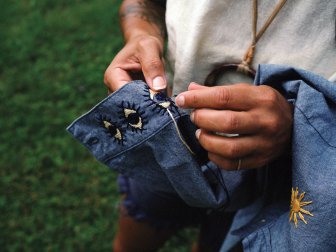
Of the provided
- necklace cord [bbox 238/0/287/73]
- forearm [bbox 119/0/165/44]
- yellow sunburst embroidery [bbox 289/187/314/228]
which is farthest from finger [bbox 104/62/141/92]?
yellow sunburst embroidery [bbox 289/187/314/228]

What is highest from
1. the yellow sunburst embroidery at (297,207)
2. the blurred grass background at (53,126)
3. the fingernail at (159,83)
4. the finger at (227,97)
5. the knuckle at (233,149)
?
the finger at (227,97)

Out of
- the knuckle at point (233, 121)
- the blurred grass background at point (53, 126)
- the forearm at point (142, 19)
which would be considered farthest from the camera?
the blurred grass background at point (53, 126)

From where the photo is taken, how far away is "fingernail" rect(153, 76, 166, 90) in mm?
928

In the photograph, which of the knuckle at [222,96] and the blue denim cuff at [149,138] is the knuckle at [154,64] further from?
the knuckle at [222,96]

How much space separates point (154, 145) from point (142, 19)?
521 millimetres

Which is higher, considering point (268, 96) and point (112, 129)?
point (268, 96)

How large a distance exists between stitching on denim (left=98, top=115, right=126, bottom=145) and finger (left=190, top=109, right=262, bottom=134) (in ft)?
0.82

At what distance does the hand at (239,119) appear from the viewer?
2.47 ft

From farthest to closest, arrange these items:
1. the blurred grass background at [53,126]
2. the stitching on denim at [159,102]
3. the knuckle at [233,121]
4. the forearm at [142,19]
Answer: the blurred grass background at [53,126] → the forearm at [142,19] → the stitching on denim at [159,102] → the knuckle at [233,121]

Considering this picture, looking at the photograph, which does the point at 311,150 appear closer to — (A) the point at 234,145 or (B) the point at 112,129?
(A) the point at 234,145

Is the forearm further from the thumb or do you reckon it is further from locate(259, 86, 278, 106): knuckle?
locate(259, 86, 278, 106): knuckle

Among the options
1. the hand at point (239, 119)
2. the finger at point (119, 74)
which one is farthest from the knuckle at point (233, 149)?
the finger at point (119, 74)

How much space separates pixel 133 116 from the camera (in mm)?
903

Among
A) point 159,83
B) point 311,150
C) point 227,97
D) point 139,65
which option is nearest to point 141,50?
point 139,65
